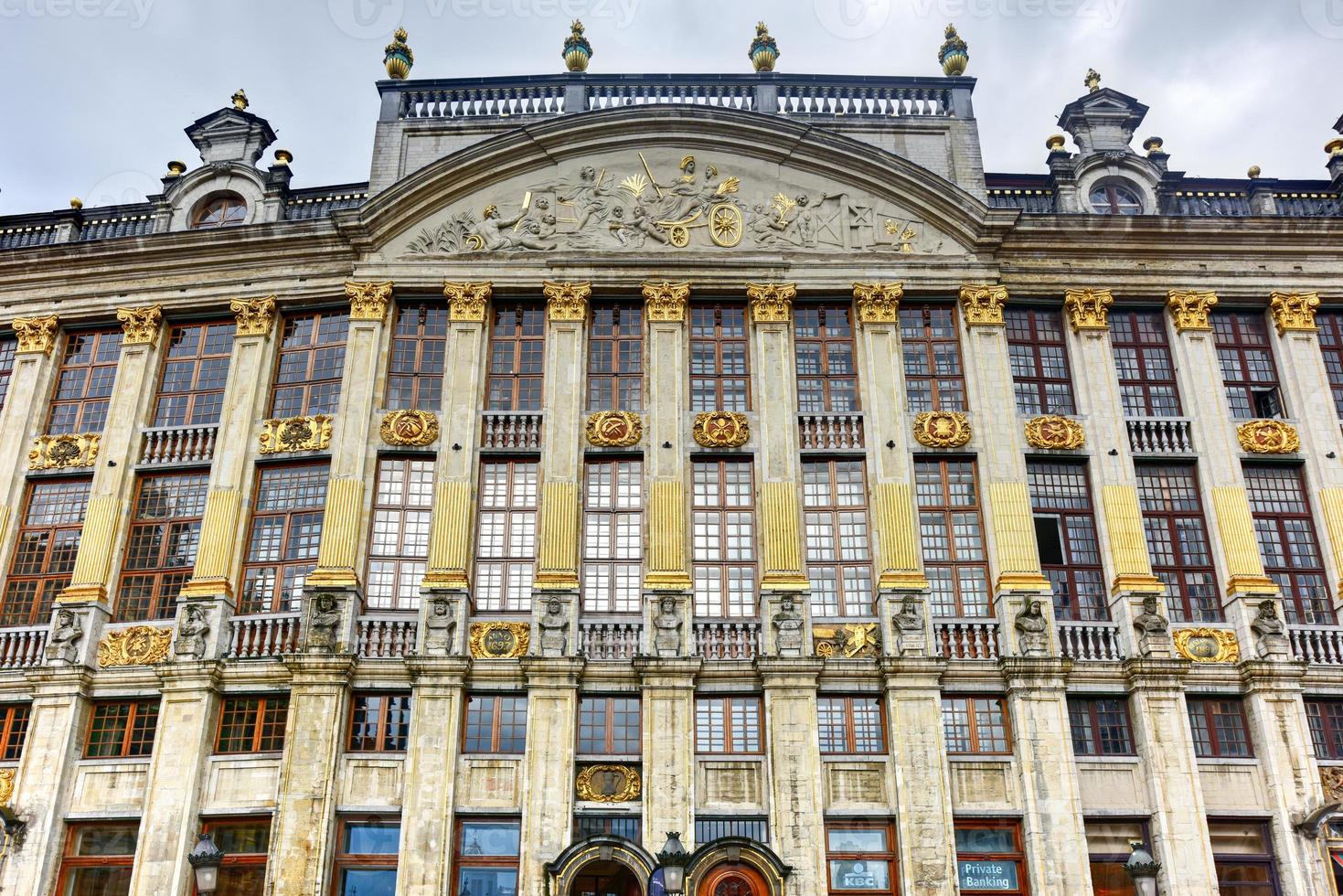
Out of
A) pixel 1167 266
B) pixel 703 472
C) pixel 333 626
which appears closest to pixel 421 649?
pixel 333 626

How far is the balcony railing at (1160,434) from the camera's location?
991 inches

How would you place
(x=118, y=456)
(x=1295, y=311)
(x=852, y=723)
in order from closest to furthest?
1. (x=852, y=723)
2. (x=118, y=456)
3. (x=1295, y=311)

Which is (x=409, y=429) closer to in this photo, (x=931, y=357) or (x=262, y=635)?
(x=262, y=635)

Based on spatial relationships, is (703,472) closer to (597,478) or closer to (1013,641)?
(597,478)

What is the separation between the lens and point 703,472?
81.4 feet

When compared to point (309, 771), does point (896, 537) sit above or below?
above

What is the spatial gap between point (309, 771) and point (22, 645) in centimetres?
710

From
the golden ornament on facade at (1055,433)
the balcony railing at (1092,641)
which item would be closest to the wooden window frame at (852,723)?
the balcony railing at (1092,641)

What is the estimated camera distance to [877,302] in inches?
1024

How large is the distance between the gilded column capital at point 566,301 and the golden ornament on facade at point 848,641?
8.46m

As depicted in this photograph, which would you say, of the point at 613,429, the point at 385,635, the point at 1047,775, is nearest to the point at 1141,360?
the point at 1047,775

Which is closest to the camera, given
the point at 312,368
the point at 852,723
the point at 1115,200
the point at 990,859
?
the point at 990,859

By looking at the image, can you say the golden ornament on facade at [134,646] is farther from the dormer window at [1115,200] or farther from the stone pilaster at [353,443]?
the dormer window at [1115,200]

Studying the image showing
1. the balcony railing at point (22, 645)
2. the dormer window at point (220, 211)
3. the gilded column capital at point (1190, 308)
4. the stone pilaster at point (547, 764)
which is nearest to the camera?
the stone pilaster at point (547, 764)
